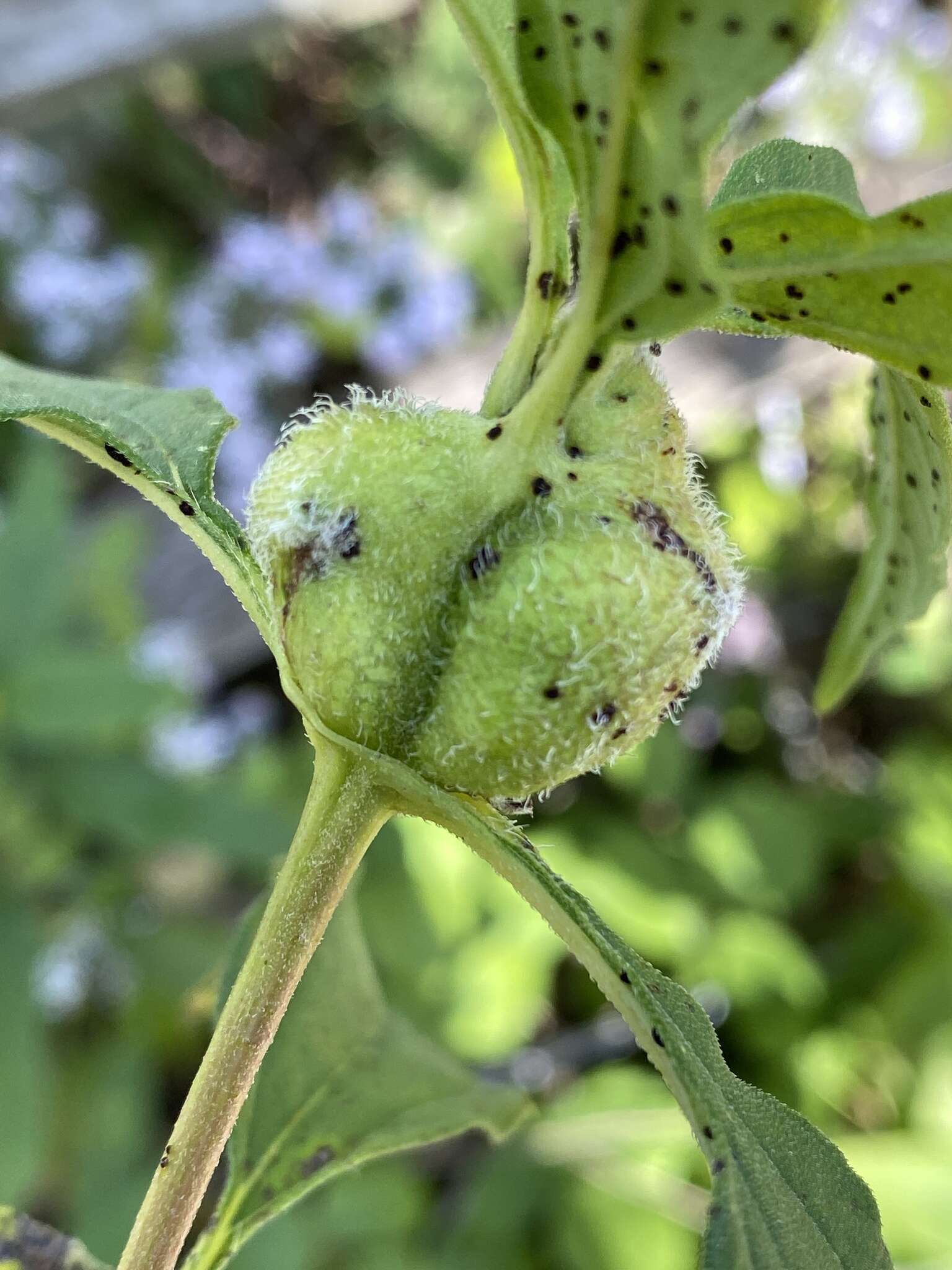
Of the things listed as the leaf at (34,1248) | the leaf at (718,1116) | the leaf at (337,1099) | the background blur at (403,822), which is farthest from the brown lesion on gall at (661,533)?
the background blur at (403,822)

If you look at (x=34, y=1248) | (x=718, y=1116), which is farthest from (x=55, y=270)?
(x=718, y=1116)

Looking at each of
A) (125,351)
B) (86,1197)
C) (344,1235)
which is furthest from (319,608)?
(125,351)

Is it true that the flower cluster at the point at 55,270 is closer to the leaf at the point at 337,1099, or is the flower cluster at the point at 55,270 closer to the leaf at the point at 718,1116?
the leaf at the point at 337,1099

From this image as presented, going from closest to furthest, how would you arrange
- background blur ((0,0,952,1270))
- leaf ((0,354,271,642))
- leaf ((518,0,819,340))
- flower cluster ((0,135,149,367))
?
leaf ((518,0,819,340)) → leaf ((0,354,271,642)) → background blur ((0,0,952,1270)) → flower cluster ((0,135,149,367))

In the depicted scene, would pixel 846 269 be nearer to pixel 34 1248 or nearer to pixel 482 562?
pixel 482 562

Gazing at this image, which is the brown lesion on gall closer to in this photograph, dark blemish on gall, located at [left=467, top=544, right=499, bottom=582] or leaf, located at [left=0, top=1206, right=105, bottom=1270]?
dark blemish on gall, located at [left=467, top=544, right=499, bottom=582]

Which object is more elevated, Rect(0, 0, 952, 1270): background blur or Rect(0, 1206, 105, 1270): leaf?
Rect(0, 0, 952, 1270): background blur

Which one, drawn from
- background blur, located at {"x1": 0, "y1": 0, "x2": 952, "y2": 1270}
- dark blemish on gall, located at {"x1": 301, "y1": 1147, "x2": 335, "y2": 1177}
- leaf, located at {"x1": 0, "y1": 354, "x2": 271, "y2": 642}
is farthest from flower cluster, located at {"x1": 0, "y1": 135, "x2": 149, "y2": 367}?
dark blemish on gall, located at {"x1": 301, "y1": 1147, "x2": 335, "y2": 1177}

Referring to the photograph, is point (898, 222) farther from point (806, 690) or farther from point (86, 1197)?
point (806, 690)
